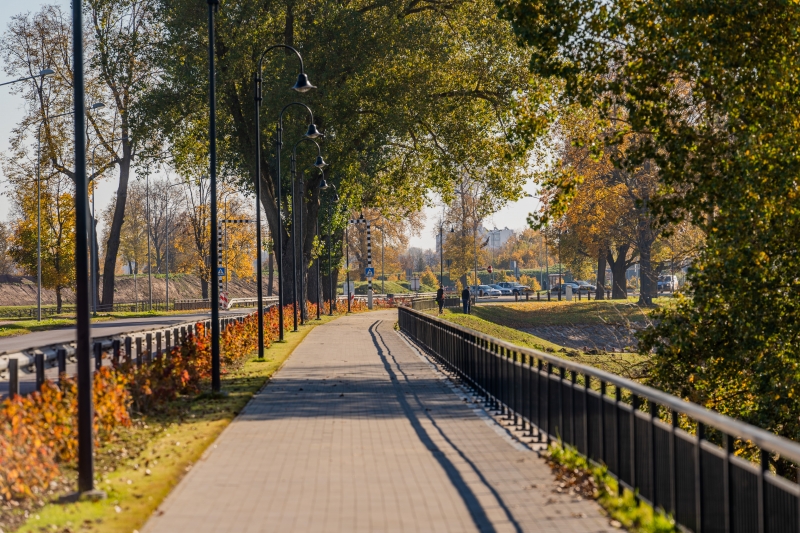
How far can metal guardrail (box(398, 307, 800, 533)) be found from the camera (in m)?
6.27

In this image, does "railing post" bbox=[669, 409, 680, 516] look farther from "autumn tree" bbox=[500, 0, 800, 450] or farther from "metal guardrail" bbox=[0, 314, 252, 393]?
"autumn tree" bbox=[500, 0, 800, 450]

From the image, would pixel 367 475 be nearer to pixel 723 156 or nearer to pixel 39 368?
pixel 39 368

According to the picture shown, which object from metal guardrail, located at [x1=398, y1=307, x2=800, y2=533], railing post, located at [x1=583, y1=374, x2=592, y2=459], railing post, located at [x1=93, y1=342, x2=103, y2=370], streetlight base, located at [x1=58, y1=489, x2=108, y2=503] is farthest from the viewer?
railing post, located at [x1=93, y1=342, x2=103, y2=370]

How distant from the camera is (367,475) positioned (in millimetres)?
10172

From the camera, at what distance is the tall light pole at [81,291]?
31.0 ft

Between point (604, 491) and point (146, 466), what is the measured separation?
454 centimetres

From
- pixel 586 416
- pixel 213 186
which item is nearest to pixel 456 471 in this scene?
pixel 586 416

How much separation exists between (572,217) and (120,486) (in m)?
49.2

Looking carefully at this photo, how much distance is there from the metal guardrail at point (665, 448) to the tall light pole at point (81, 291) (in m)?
4.44

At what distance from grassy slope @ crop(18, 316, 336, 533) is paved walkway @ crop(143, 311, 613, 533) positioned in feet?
0.62

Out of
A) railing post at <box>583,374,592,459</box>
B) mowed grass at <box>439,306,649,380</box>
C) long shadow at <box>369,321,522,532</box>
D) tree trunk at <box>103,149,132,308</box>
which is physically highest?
tree trunk at <box>103,149,132,308</box>

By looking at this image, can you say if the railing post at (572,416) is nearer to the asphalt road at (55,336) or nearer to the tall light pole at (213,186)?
the tall light pole at (213,186)

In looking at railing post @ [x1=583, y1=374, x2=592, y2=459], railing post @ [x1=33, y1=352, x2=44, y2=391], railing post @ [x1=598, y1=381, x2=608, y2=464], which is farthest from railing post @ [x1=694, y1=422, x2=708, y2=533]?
railing post @ [x1=33, y1=352, x2=44, y2=391]

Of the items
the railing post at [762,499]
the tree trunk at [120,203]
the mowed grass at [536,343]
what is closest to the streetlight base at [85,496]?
the railing post at [762,499]
